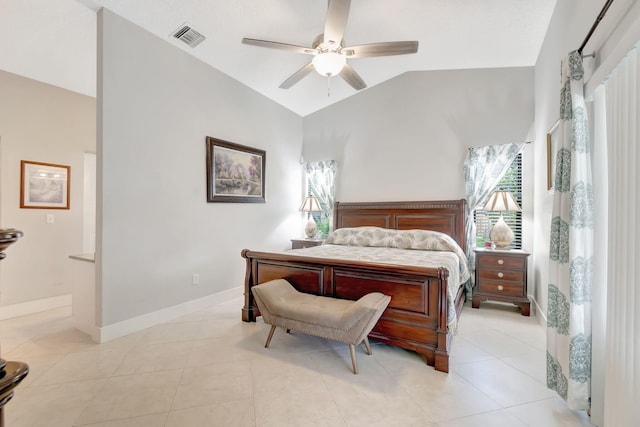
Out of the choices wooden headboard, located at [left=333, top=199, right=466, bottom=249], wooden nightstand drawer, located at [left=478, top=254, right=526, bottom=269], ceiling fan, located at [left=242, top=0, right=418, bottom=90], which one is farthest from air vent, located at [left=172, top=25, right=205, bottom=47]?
wooden nightstand drawer, located at [left=478, top=254, right=526, bottom=269]

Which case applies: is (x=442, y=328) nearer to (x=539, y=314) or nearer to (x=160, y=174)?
(x=539, y=314)

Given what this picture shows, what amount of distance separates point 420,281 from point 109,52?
3516 millimetres

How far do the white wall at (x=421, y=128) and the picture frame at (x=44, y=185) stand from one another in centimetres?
380

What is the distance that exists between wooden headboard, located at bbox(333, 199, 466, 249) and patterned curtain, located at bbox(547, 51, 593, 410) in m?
2.21

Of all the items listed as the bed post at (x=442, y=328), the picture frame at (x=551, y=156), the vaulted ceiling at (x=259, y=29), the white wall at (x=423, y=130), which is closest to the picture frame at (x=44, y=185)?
the vaulted ceiling at (x=259, y=29)

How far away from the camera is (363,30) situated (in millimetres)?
3326

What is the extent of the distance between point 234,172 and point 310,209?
5.01 ft

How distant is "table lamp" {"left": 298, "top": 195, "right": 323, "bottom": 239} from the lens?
16.5 ft

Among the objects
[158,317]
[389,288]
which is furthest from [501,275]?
[158,317]

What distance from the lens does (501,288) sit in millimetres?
3588

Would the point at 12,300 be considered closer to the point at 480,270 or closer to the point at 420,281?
the point at 420,281

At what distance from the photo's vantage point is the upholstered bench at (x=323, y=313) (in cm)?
217

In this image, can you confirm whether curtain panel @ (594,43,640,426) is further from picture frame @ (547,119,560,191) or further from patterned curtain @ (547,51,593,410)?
picture frame @ (547,119,560,191)

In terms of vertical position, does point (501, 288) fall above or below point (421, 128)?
below
